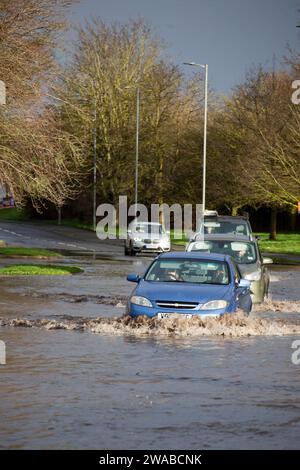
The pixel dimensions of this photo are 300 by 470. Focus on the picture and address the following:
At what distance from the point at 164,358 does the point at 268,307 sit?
8.94m

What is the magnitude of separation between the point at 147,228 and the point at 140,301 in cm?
3234

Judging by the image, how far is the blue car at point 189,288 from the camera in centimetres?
1788

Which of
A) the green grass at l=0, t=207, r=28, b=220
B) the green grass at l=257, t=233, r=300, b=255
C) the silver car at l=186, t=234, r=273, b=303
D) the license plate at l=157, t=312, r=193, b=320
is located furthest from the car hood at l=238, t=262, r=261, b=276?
the green grass at l=0, t=207, r=28, b=220

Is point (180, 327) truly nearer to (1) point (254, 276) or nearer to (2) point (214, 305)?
(2) point (214, 305)

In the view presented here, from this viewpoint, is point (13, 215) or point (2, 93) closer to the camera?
point (2, 93)

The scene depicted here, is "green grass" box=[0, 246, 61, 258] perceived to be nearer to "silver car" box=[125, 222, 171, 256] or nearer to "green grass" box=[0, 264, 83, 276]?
"silver car" box=[125, 222, 171, 256]

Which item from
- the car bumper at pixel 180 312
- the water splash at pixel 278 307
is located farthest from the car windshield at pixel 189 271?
the water splash at pixel 278 307

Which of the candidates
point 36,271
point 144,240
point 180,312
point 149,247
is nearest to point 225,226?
point 36,271

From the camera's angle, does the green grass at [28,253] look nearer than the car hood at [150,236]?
Yes

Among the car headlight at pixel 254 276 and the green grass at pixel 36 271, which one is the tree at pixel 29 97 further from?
the car headlight at pixel 254 276

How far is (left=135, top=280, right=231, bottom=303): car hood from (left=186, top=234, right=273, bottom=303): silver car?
4892 millimetres

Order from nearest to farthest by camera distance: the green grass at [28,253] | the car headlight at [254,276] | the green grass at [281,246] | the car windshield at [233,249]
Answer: the car headlight at [254,276], the car windshield at [233,249], the green grass at [28,253], the green grass at [281,246]

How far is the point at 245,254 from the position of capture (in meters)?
25.2
